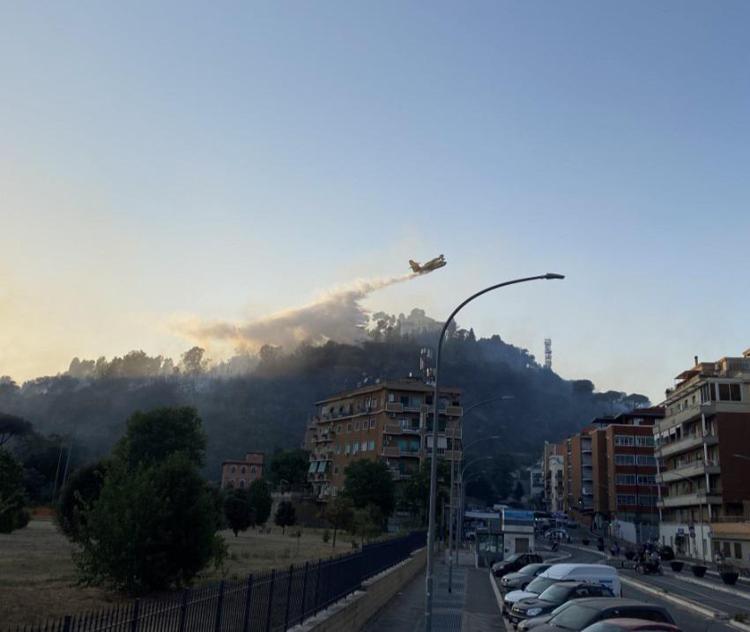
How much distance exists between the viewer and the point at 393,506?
77.8 meters

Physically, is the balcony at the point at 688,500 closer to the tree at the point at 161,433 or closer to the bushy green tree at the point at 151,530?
the tree at the point at 161,433

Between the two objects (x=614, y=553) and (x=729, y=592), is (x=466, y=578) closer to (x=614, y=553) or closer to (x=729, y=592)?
(x=729, y=592)

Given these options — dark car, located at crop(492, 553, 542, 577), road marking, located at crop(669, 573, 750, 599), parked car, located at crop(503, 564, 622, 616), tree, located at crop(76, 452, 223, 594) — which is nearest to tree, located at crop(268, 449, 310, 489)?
road marking, located at crop(669, 573, 750, 599)

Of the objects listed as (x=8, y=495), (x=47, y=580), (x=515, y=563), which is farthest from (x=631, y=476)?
(x=47, y=580)

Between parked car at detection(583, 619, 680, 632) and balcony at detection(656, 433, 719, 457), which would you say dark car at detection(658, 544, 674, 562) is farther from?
parked car at detection(583, 619, 680, 632)

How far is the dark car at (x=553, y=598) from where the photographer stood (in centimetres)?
1955

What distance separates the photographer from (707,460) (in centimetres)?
7125

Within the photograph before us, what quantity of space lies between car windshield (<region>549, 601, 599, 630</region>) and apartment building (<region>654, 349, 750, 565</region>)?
174ft

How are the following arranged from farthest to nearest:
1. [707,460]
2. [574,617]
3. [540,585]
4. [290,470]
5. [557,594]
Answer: [290,470] < [707,460] < [540,585] < [557,594] < [574,617]

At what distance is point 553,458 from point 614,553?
82610 millimetres

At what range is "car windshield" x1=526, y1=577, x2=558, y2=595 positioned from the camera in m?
23.2

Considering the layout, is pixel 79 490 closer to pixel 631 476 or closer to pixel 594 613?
pixel 594 613

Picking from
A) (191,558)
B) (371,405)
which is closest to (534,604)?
(191,558)

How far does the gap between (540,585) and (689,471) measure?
5934 cm
